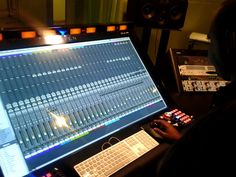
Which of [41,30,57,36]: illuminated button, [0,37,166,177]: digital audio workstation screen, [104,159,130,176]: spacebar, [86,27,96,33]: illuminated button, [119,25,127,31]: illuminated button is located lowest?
[104,159,130,176]: spacebar

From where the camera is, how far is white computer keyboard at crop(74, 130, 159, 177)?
3.11 feet

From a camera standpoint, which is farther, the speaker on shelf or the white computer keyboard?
the speaker on shelf

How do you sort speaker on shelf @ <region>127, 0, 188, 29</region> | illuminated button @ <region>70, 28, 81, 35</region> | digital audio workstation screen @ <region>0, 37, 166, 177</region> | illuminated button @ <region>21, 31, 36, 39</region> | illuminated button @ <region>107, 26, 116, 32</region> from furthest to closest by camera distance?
1. speaker on shelf @ <region>127, 0, 188, 29</region>
2. illuminated button @ <region>107, 26, 116, 32</region>
3. illuminated button @ <region>70, 28, 81, 35</region>
4. illuminated button @ <region>21, 31, 36, 39</region>
5. digital audio workstation screen @ <region>0, 37, 166, 177</region>

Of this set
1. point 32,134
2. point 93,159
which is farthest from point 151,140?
point 32,134

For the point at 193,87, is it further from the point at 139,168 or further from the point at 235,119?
the point at 235,119

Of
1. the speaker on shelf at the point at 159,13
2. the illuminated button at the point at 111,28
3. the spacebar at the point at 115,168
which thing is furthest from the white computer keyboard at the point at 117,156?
the speaker on shelf at the point at 159,13

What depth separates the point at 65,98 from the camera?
101 cm

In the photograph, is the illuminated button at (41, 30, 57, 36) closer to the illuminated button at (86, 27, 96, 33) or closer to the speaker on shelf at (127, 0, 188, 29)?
the illuminated button at (86, 27, 96, 33)

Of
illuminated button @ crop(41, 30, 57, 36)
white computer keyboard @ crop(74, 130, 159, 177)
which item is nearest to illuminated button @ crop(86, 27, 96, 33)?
illuminated button @ crop(41, 30, 57, 36)

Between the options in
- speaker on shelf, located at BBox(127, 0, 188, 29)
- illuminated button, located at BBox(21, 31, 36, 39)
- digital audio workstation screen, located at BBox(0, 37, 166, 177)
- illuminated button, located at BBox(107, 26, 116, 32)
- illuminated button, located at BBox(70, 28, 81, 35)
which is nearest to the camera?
digital audio workstation screen, located at BBox(0, 37, 166, 177)

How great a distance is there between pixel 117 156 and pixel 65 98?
11.3 inches

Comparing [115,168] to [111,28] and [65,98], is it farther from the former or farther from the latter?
[111,28]

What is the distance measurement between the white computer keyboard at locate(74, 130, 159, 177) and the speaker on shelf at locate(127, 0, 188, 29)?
0.91m

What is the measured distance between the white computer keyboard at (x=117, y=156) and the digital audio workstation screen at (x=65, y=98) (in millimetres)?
62
